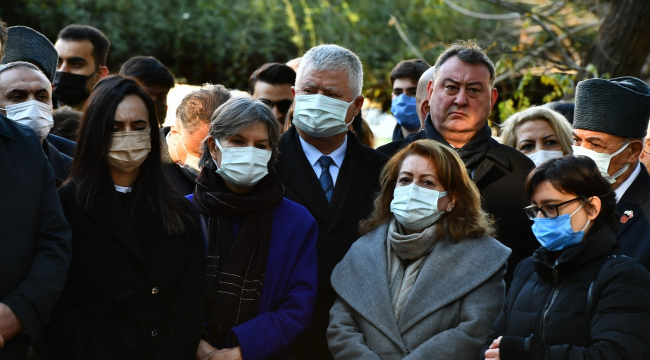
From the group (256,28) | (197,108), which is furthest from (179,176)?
(256,28)

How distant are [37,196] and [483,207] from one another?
2.58m

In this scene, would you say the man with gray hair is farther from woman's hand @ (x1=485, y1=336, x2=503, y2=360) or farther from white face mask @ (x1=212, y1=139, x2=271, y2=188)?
woman's hand @ (x1=485, y1=336, x2=503, y2=360)

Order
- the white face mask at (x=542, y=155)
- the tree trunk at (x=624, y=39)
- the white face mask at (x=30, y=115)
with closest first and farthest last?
the white face mask at (x=30, y=115), the white face mask at (x=542, y=155), the tree trunk at (x=624, y=39)

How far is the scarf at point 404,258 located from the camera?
4199mm

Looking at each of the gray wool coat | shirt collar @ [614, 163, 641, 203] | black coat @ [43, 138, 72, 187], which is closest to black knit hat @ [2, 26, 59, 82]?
black coat @ [43, 138, 72, 187]

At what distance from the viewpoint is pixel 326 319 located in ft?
15.1

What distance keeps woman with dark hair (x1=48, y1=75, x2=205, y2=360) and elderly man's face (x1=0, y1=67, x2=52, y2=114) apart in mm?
892

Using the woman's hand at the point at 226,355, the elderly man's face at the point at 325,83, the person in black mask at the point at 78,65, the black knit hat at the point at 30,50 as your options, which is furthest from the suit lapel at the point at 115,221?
the person in black mask at the point at 78,65

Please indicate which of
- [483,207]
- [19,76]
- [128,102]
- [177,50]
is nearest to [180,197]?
[128,102]

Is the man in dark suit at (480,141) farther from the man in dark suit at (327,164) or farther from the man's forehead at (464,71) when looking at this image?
the man in dark suit at (327,164)

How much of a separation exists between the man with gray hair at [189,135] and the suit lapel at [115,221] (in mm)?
1162

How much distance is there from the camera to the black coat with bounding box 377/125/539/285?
190 inches

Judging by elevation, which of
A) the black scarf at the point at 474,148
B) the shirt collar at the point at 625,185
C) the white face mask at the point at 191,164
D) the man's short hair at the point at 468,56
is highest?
the man's short hair at the point at 468,56

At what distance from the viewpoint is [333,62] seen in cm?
513
